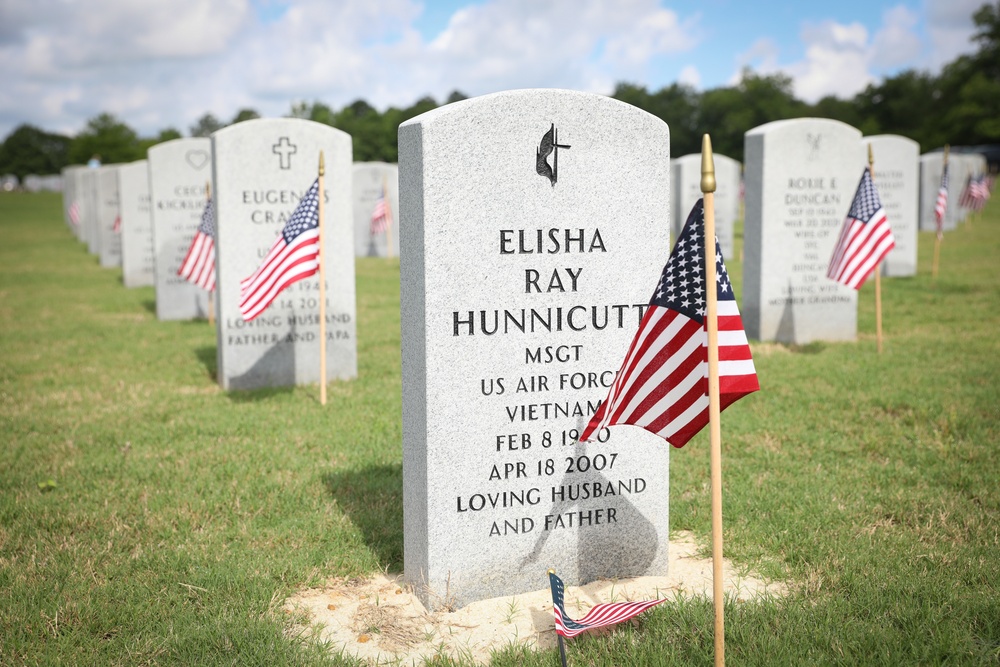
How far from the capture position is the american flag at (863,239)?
345 inches

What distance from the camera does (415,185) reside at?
154 inches

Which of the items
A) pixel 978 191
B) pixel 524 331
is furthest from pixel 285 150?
pixel 978 191

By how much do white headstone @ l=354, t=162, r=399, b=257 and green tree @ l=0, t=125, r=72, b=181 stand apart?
118 m

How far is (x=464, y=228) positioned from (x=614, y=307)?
0.85m

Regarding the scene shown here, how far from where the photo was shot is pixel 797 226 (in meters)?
10.0

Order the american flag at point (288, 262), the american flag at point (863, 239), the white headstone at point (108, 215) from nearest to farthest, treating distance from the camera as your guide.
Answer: the american flag at point (288, 262) < the american flag at point (863, 239) < the white headstone at point (108, 215)

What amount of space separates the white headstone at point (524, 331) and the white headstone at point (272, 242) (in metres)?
4.30

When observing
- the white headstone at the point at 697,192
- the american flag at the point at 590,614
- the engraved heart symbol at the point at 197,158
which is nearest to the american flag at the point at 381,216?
the white headstone at the point at 697,192

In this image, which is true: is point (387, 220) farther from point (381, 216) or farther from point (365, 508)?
point (365, 508)

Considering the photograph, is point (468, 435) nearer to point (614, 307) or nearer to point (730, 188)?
point (614, 307)

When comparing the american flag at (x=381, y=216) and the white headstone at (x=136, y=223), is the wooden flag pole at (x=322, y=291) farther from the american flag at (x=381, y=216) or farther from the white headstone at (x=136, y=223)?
the american flag at (x=381, y=216)

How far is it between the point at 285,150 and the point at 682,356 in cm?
566

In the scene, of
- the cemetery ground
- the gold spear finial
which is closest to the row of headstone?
the cemetery ground

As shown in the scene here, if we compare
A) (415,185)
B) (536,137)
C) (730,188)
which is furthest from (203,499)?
(730,188)
